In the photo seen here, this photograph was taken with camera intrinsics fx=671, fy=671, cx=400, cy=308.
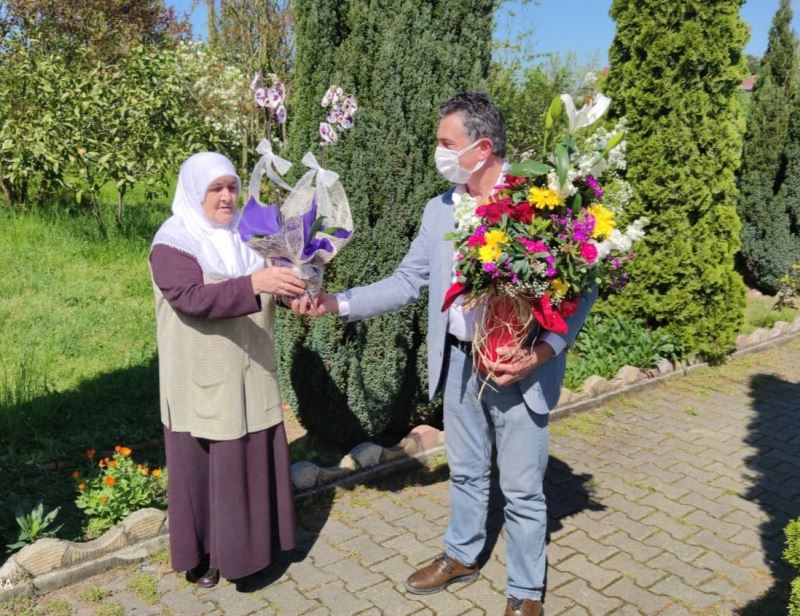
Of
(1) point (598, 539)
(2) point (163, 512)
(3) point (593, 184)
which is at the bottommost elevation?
(1) point (598, 539)

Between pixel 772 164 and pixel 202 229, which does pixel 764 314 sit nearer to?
pixel 772 164

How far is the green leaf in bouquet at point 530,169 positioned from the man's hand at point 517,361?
0.69 meters

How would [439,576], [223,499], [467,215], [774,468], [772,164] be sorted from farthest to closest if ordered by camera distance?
1. [772,164]
2. [774,468]
3. [439,576]
4. [223,499]
5. [467,215]

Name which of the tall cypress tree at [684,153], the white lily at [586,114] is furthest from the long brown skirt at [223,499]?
the tall cypress tree at [684,153]

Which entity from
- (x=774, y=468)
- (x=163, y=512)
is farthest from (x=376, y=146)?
(x=774, y=468)

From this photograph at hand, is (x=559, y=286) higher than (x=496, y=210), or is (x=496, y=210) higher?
(x=496, y=210)

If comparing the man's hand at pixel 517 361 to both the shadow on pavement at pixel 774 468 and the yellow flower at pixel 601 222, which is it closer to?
the yellow flower at pixel 601 222

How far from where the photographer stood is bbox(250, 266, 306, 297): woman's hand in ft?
8.76

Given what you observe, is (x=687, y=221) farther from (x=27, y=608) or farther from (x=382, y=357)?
(x=27, y=608)

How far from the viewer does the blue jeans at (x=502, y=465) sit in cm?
284

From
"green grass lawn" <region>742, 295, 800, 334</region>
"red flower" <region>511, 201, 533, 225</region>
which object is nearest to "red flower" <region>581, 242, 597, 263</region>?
"red flower" <region>511, 201, 533, 225</region>

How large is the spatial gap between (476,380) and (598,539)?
1479mm

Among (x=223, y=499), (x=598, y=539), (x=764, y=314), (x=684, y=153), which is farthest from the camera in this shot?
(x=764, y=314)

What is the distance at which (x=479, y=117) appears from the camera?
270 cm
